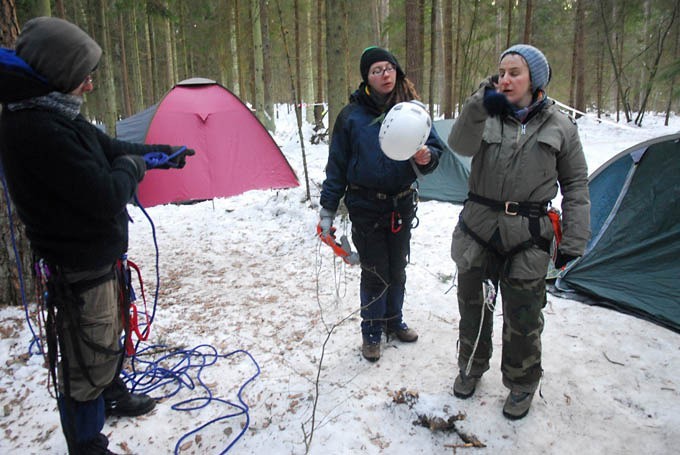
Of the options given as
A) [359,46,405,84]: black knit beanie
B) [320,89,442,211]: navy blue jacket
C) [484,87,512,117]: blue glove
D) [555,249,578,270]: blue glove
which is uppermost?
[359,46,405,84]: black knit beanie

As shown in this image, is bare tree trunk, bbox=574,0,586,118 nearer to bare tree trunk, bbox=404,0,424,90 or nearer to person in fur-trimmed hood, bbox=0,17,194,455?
bare tree trunk, bbox=404,0,424,90

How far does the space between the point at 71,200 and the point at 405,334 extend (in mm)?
2449

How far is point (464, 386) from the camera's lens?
2.63 m

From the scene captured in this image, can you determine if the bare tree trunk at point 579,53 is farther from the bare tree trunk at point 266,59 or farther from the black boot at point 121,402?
the black boot at point 121,402

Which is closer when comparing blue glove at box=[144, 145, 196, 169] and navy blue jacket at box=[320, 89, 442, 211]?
blue glove at box=[144, 145, 196, 169]

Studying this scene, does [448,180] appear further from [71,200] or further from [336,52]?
[71,200]

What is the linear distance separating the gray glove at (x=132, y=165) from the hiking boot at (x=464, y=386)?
87.6 inches

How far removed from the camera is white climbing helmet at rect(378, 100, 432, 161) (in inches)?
91.0

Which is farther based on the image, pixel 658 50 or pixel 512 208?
pixel 658 50

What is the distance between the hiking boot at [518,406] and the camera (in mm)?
2406

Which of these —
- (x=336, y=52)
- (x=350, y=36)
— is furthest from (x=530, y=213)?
(x=350, y=36)

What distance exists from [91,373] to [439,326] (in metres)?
2.56

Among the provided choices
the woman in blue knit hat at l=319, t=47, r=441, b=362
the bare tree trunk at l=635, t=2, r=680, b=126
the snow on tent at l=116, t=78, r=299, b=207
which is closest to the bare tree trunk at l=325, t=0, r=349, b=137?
the snow on tent at l=116, t=78, r=299, b=207

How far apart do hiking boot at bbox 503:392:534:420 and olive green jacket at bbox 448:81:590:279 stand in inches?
28.8
